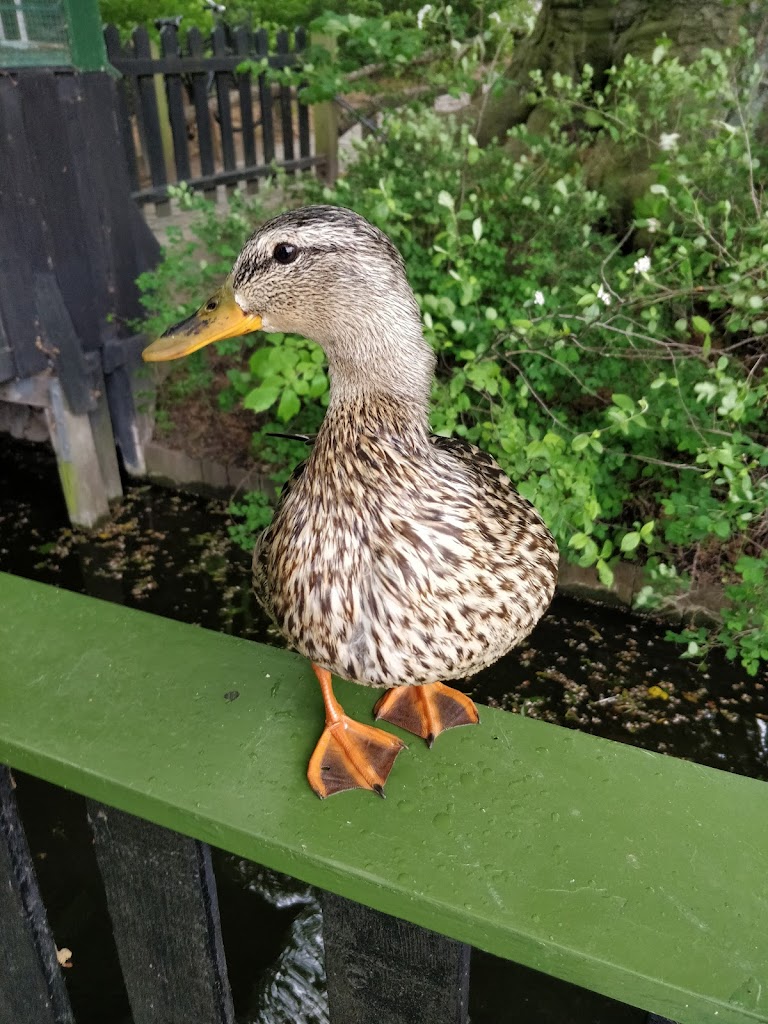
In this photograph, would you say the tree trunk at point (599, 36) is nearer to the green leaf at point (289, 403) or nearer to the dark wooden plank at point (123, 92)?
the green leaf at point (289, 403)

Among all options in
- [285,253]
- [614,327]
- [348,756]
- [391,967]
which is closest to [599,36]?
[614,327]

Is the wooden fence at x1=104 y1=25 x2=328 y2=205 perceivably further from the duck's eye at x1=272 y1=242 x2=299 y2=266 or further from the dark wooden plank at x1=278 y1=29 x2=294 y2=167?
the duck's eye at x1=272 y1=242 x2=299 y2=266

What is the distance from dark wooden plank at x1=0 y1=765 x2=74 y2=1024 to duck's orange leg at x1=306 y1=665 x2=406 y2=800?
440mm

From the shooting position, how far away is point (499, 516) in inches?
51.9

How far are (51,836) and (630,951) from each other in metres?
2.49

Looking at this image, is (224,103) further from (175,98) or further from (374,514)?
(374,514)

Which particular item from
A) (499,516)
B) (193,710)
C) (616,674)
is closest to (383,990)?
(193,710)

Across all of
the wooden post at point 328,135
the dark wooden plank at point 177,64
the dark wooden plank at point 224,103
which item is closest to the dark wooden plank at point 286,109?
the wooden post at point 328,135

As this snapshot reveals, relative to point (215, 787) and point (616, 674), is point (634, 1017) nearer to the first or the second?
point (616, 674)

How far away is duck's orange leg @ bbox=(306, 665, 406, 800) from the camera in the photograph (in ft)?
3.40

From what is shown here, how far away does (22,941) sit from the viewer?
1.16 meters

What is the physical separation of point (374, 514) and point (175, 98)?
17.3ft

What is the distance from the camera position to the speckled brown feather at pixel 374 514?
1.16m

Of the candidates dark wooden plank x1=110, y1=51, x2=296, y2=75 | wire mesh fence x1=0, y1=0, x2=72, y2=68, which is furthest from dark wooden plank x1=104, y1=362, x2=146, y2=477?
dark wooden plank x1=110, y1=51, x2=296, y2=75
